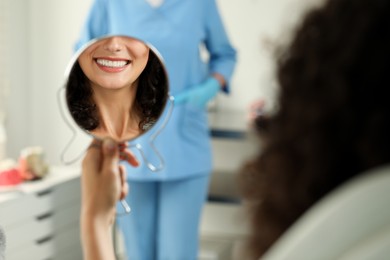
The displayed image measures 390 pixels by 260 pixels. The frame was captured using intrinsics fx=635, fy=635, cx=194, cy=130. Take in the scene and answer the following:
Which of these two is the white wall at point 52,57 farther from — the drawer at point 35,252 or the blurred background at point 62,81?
the drawer at point 35,252

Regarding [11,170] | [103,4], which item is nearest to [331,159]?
[103,4]

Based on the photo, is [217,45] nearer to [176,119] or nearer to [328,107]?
[176,119]

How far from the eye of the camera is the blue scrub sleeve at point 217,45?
4.17ft

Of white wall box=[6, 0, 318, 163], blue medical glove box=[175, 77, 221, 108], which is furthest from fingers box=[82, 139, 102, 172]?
white wall box=[6, 0, 318, 163]

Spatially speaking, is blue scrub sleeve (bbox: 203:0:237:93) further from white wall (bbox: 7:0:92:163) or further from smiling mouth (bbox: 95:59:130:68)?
smiling mouth (bbox: 95:59:130:68)

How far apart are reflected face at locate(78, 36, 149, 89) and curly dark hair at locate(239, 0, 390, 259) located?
347 millimetres

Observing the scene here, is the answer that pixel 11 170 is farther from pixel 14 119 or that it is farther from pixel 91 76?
pixel 91 76

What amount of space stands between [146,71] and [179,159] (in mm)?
664

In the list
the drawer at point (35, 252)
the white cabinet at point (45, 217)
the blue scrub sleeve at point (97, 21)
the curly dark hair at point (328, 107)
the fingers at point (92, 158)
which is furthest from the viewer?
the blue scrub sleeve at point (97, 21)

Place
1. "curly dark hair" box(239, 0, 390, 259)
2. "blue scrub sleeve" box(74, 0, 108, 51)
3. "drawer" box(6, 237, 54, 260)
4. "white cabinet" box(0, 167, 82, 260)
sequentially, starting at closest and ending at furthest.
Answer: "curly dark hair" box(239, 0, 390, 259)
"drawer" box(6, 237, 54, 260)
"white cabinet" box(0, 167, 82, 260)
"blue scrub sleeve" box(74, 0, 108, 51)

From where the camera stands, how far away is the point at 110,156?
634mm

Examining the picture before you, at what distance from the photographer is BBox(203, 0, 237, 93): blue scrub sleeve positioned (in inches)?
50.0

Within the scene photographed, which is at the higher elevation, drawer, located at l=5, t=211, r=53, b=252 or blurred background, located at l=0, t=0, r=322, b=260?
blurred background, located at l=0, t=0, r=322, b=260

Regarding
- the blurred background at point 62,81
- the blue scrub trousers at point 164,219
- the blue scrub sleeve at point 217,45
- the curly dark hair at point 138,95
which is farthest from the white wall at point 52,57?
the curly dark hair at point 138,95
